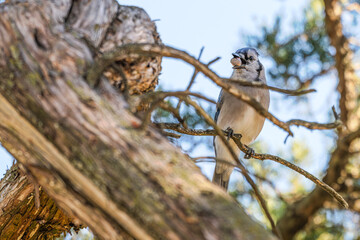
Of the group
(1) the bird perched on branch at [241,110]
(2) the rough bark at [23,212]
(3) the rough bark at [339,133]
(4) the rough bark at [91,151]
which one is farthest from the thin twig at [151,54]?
(3) the rough bark at [339,133]

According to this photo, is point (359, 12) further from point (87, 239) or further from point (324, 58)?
point (87, 239)

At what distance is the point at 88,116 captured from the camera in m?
1.03

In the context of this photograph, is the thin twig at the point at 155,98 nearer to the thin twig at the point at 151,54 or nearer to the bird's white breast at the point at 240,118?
the thin twig at the point at 151,54

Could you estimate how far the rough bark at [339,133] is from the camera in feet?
9.97

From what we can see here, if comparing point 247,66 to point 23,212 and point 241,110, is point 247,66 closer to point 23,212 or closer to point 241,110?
point 241,110

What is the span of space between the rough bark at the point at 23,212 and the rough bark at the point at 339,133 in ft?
6.24

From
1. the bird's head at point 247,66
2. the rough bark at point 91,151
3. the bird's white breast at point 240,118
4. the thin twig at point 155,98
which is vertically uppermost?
the bird's head at point 247,66

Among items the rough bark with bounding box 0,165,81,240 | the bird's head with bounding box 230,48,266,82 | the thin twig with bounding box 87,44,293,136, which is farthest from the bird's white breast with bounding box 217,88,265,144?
the thin twig with bounding box 87,44,293,136

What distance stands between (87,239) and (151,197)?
1.68 meters

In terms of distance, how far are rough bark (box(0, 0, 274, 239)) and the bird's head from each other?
1857 millimetres

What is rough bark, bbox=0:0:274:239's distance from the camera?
3.16 ft

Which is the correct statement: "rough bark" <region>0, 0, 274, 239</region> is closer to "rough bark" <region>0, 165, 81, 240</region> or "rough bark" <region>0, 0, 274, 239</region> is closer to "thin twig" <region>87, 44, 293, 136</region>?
"thin twig" <region>87, 44, 293, 136</region>

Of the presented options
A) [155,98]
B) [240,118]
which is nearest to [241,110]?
[240,118]

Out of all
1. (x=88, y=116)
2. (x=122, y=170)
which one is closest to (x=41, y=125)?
(x=88, y=116)
